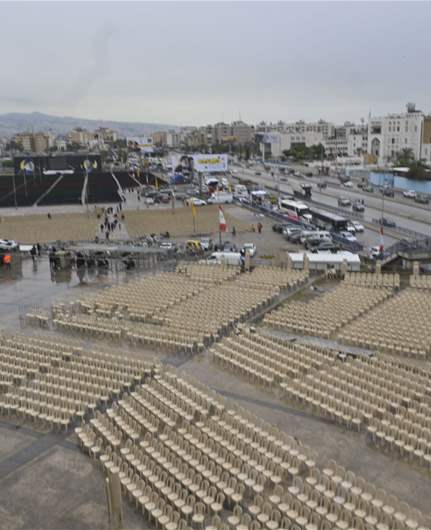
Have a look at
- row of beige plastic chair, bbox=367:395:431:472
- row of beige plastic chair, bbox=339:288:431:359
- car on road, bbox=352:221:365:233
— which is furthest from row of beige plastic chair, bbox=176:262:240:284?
car on road, bbox=352:221:365:233

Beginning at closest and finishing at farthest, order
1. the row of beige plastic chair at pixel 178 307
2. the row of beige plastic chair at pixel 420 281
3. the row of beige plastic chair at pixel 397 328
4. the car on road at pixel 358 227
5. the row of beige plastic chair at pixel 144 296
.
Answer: the row of beige plastic chair at pixel 397 328 → the row of beige plastic chair at pixel 178 307 → the row of beige plastic chair at pixel 144 296 → the row of beige plastic chair at pixel 420 281 → the car on road at pixel 358 227

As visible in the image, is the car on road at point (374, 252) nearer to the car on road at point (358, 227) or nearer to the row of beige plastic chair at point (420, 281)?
the row of beige plastic chair at point (420, 281)

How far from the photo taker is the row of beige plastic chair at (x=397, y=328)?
57.9 ft

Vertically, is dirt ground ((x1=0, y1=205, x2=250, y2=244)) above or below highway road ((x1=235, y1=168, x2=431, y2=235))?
below

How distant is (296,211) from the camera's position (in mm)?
49688

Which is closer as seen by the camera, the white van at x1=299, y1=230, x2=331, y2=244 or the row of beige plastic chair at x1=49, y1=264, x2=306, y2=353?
the row of beige plastic chair at x1=49, y1=264, x2=306, y2=353

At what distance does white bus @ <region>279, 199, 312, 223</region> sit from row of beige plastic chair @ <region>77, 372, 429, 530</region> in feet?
117

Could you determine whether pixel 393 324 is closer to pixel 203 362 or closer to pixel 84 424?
pixel 203 362

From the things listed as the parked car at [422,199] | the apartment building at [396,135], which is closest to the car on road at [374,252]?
the parked car at [422,199]

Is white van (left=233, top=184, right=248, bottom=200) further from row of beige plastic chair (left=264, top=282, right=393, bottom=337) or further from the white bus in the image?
row of beige plastic chair (left=264, top=282, right=393, bottom=337)

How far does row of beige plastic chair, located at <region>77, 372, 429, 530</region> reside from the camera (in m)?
9.35

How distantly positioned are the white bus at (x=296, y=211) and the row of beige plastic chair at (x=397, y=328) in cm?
2553

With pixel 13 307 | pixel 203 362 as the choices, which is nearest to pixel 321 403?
pixel 203 362

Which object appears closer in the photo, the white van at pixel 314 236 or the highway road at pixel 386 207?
the white van at pixel 314 236
